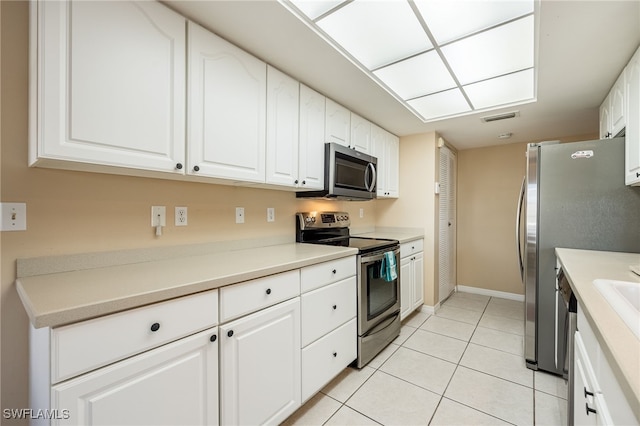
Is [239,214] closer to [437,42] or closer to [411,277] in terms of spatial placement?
[437,42]

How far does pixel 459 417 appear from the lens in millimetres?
1604

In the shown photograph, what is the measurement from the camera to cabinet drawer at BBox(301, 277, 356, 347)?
1638mm

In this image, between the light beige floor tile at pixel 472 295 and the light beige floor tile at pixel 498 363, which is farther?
the light beige floor tile at pixel 472 295

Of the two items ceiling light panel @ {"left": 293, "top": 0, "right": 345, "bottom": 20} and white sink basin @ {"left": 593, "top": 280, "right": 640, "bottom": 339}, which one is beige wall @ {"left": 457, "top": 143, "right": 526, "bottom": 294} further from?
ceiling light panel @ {"left": 293, "top": 0, "right": 345, "bottom": 20}

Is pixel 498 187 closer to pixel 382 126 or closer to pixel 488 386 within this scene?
pixel 382 126

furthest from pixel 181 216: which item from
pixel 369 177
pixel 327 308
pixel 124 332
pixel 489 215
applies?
pixel 489 215

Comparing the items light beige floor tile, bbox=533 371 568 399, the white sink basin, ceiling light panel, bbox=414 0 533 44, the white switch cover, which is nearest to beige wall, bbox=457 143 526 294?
light beige floor tile, bbox=533 371 568 399

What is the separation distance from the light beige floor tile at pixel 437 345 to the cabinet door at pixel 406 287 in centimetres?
24

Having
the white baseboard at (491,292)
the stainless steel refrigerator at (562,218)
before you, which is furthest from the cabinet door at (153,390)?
the white baseboard at (491,292)

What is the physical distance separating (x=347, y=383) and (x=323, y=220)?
1312 mm

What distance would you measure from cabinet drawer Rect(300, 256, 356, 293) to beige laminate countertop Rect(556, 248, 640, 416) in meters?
1.20

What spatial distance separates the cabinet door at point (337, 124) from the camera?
2314 mm

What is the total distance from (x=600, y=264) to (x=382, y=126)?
2.22 m

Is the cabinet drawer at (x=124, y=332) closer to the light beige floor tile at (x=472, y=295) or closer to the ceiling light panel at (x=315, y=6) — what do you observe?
the ceiling light panel at (x=315, y=6)
